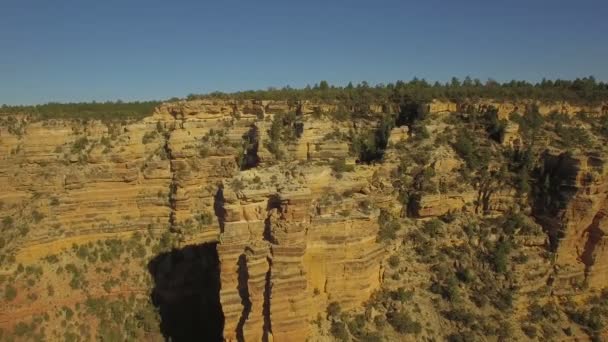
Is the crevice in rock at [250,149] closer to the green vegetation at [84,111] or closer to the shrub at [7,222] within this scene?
the green vegetation at [84,111]


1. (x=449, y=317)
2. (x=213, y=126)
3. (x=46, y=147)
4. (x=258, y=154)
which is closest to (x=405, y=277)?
(x=449, y=317)

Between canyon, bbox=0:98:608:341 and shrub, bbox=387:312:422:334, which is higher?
canyon, bbox=0:98:608:341

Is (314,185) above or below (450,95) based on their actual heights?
below

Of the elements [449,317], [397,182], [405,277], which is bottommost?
[449,317]

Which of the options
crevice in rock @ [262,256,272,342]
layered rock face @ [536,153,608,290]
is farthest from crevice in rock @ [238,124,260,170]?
layered rock face @ [536,153,608,290]

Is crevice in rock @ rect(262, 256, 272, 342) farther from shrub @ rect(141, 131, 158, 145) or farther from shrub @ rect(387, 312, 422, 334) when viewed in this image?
shrub @ rect(141, 131, 158, 145)

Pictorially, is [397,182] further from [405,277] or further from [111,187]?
[111,187]

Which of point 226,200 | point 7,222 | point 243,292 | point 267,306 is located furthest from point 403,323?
point 7,222
